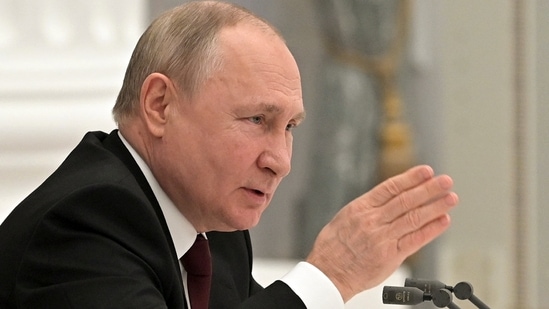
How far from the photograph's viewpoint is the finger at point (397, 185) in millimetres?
1721

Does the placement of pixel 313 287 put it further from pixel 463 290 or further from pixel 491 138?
pixel 491 138

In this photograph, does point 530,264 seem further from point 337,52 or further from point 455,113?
point 337,52

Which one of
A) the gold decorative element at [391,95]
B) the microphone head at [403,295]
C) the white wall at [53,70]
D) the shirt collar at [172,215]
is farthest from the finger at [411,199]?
the gold decorative element at [391,95]

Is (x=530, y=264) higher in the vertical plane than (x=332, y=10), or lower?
lower

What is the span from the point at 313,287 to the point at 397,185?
9.0 inches

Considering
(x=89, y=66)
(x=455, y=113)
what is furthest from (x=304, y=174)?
(x=89, y=66)

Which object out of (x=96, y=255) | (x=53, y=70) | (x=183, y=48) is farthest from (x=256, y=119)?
(x=53, y=70)

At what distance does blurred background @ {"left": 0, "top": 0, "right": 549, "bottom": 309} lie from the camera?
389 cm

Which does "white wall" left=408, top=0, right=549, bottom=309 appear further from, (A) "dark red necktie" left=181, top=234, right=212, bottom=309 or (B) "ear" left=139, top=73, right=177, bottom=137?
(B) "ear" left=139, top=73, right=177, bottom=137

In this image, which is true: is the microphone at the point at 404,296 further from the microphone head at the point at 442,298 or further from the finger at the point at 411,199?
the finger at the point at 411,199

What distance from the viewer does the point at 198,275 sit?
1.75m

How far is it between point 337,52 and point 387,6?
0.25 meters

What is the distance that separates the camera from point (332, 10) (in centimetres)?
395

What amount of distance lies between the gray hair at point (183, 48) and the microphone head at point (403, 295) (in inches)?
18.1
